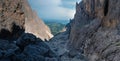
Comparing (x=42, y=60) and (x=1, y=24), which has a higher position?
(x=1, y=24)

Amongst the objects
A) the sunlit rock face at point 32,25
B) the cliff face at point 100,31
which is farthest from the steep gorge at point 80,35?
the sunlit rock face at point 32,25

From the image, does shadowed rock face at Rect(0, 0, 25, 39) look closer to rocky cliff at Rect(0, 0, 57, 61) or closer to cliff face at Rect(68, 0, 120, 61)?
rocky cliff at Rect(0, 0, 57, 61)

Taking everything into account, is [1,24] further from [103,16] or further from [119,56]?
[103,16]

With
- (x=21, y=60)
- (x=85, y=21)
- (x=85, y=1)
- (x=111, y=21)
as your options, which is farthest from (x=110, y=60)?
(x=85, y=1)

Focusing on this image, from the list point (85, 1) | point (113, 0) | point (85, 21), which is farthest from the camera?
point (85, 1)

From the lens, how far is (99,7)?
6731cm

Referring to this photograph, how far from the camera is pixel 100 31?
61.4 metres

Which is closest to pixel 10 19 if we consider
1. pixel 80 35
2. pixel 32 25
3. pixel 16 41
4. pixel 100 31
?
pixel 16 41

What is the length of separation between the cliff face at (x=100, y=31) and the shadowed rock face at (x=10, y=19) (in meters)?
13.2

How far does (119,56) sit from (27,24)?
3885 inches

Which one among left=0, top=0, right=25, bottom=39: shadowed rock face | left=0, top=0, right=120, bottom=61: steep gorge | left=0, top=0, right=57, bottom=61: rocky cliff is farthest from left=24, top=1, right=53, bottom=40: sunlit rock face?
left=0, top=0, right=57, bottom=61: rocky cliff

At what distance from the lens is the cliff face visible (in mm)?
47188

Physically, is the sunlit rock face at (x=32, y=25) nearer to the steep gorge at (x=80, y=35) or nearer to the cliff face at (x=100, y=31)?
the steep gorge at (x=80, y=35)

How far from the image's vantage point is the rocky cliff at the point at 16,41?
102ft
